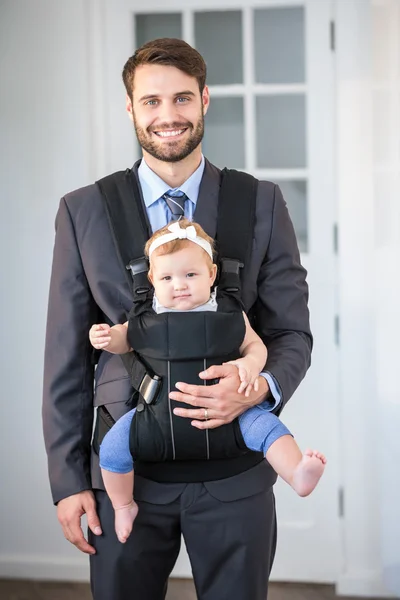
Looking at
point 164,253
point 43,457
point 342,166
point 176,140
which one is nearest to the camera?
point 164,253

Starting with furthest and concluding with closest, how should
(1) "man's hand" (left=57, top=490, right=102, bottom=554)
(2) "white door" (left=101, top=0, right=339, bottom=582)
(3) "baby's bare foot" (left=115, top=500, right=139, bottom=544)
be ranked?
(2) "white door" (left=101, top=0, right=339, bottom=582)
(1) "man's hand" (left=57, top=490, right=102, bottom=554)
(3) "baby's bare foot" (left=115, top=500, right=139, bottom=544)

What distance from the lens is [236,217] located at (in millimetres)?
1696

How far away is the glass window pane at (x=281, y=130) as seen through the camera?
299cm

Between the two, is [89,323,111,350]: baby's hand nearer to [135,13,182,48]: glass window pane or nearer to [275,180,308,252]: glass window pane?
[275,180,308,252]: glass window pane

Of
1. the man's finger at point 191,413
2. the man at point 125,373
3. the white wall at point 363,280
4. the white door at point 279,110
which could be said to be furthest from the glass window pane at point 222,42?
the man's finger at point 191,413

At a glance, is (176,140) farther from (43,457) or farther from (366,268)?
(43,457)

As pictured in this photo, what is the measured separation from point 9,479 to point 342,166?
1.77m

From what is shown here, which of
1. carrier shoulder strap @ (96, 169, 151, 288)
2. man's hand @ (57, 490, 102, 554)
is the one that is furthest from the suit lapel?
man's hand @ (57, 490, 102, 554)

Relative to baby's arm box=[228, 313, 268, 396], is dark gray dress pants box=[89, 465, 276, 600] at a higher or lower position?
lower

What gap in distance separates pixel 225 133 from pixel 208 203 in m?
1.39

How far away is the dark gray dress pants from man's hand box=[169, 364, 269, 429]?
0.18 m

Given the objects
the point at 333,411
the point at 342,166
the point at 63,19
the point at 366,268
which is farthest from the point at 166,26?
the point at 333,411

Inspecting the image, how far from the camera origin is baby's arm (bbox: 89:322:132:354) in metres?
1.49

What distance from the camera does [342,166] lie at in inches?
115
